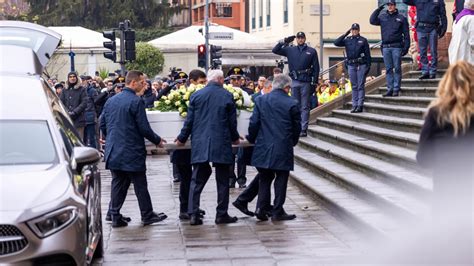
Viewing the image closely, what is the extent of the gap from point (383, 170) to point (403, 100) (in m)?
5.00

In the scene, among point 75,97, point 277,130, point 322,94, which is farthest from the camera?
point 322,94

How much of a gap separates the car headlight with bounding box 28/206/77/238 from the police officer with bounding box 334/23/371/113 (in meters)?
12.5

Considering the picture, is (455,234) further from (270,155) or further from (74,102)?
(74,102)

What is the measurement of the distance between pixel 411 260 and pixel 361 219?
483 cm

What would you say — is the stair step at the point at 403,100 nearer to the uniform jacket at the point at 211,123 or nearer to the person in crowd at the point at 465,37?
the person in crowd at the point at 465,37

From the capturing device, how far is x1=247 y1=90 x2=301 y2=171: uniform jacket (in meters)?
13.0

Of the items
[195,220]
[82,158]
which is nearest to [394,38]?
[195,220]

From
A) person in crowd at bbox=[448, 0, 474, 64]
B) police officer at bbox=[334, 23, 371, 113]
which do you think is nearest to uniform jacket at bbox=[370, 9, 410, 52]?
police officer at bbox=[334, 23, 371, 113]

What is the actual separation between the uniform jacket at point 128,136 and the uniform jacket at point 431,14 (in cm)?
725

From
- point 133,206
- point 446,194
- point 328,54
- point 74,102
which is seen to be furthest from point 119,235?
point 328,54

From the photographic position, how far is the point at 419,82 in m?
19.5

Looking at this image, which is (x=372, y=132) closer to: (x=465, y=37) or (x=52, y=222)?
(x=465, y=37)

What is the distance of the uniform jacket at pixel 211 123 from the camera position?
42.3 ft

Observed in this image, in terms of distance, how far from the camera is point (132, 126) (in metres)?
12.8
